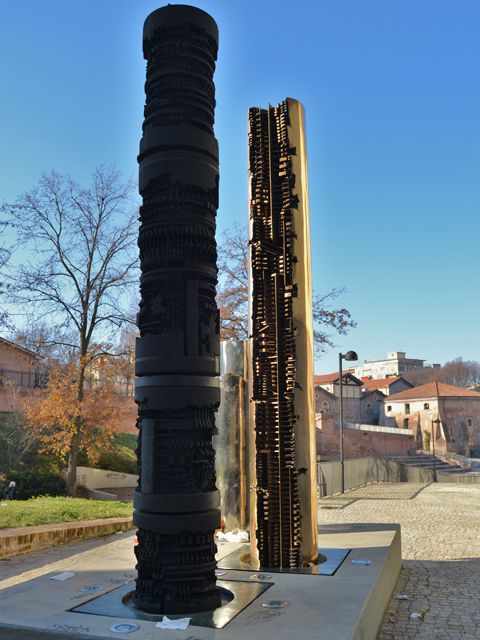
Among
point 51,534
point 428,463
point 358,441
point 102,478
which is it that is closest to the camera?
point 51,534

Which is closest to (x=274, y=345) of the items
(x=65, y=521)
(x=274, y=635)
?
(x=274, y=635)

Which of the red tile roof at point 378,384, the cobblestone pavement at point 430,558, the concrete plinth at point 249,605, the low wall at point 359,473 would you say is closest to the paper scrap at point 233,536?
the concrete plinth at point 249,605

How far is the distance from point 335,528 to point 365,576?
315 cm

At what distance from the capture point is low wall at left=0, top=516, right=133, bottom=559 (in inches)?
414

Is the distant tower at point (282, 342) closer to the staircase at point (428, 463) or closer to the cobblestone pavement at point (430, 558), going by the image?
the cobblestone pavement at point (430, 558)

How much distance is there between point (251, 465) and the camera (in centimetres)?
728

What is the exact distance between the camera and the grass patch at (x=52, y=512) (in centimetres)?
1259

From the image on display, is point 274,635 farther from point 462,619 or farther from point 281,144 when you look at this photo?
point 281,144

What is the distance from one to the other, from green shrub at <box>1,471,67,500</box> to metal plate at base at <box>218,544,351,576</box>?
15.2 meters

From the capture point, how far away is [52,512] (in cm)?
1366

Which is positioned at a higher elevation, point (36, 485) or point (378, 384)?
point (378, 384)

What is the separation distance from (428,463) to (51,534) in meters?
48.4

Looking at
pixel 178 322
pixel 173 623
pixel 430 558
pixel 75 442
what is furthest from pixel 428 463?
pixel 173 623

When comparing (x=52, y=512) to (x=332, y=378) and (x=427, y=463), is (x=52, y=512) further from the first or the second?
(x=332, y=378)
